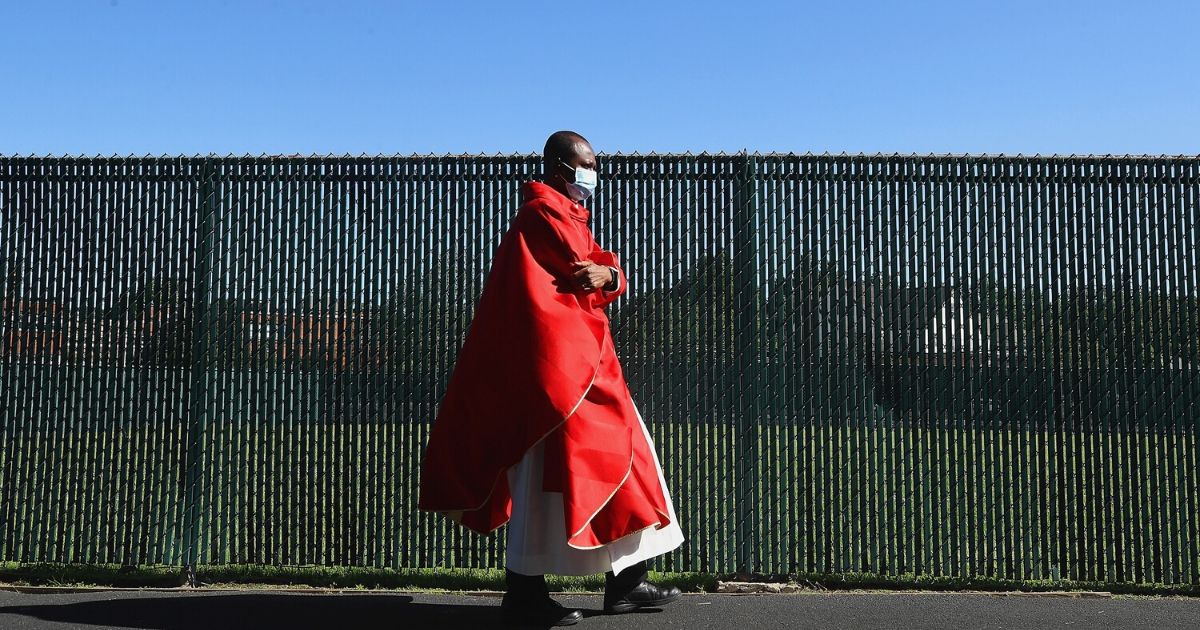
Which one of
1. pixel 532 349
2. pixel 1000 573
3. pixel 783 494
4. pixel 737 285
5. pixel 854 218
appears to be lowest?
pixel 1000 573

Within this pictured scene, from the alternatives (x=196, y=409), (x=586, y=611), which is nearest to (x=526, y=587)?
(x=586, y=611)

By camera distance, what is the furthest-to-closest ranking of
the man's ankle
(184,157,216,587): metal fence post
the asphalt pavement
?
(184,157,216,587): metal fence post < the asphalt pavement < the man's ankle

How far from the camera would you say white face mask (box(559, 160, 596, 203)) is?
4137 millimetres

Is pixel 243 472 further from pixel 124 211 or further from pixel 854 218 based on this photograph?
pixel 854 218

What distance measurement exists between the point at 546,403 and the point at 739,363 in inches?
51.7

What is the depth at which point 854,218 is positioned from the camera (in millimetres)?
4859

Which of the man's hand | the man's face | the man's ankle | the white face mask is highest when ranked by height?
the man's face

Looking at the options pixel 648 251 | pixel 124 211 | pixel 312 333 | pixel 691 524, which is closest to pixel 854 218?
pixel 648 251

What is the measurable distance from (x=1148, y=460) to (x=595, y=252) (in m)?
3.04

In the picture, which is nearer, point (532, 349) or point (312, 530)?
point (532, 349)

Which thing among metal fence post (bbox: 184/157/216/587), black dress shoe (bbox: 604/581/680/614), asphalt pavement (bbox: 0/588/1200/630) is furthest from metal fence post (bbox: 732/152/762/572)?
metal fence post (bbox: 184/157/216/587)

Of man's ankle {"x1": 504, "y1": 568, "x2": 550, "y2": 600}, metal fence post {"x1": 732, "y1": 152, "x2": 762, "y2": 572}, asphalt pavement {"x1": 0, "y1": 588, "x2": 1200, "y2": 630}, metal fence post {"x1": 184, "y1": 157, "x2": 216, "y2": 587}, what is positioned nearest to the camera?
man's ankle {"x1": 504, "y1": 568, "x2": 550, "y2": 600}

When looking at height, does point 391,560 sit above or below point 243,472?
below

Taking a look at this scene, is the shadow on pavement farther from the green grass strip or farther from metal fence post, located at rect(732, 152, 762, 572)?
metal fence post, located at rect(732, 152, 762, 572)
